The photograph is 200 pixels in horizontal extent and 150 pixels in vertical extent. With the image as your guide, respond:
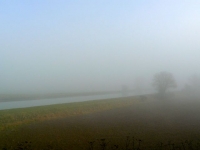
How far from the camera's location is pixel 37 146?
16.5 meters

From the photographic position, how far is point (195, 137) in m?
19.1

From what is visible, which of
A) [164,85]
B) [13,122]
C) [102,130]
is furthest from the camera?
[164,85]

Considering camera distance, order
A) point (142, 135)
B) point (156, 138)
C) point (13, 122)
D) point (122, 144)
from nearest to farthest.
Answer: point (122, 144)
point (156, 138)
point (142, 135)
point (13, 122)

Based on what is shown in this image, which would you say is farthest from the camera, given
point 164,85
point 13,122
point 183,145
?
point 164,85

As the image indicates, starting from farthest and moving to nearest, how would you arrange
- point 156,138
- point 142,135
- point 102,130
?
1. point 102,130
2. point 142,135
3. point 156,138

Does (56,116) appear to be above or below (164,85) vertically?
below

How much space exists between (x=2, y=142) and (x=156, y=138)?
15429mm

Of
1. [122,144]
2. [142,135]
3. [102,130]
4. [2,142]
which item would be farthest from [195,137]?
[2,142]

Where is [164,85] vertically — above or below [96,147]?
above

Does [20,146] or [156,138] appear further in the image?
[156,138]

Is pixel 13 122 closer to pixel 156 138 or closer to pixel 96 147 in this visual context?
pixel 96 147

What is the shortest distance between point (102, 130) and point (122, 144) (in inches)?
235

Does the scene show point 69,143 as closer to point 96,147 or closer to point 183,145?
point 96,147

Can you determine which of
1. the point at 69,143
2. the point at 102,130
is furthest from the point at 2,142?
the point at 102,130
